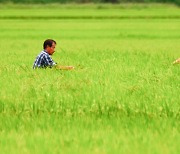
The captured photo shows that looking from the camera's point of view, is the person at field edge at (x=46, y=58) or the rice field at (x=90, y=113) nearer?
the rice field at (x=90, y=113)

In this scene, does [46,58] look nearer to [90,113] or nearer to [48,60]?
[48,60]

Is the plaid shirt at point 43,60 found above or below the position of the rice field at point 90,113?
above

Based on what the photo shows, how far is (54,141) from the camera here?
4918 mm

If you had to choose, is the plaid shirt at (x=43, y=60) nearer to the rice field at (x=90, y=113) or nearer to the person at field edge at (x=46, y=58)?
the person at field edge at (x=46, y=58)

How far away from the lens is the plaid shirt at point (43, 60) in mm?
9602

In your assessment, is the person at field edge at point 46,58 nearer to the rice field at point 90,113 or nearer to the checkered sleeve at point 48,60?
the checkered sleeve at point 48,60

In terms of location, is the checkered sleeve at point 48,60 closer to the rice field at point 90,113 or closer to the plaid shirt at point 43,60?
the plaid shirt at point 43,60

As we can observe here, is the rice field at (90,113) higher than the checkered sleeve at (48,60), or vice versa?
the checkered sleeve at (48,60)

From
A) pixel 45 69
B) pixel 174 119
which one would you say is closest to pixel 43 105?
pixel 174 119

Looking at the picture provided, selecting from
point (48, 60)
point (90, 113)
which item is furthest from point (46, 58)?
point (90, 113)

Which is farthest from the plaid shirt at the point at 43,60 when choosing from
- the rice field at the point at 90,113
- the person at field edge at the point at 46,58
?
the rice field at the point at 90,113

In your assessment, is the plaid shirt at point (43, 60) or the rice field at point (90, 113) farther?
the plaid shirt at point (43, 60)

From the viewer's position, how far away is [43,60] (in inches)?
382

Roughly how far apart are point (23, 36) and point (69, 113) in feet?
72.4
